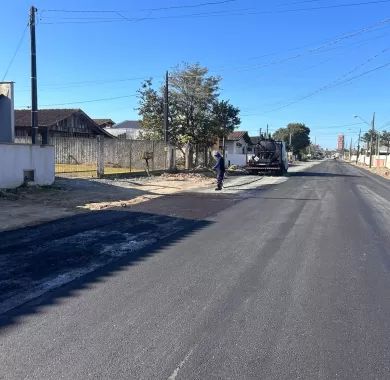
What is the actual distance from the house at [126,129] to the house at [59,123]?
15.0 m

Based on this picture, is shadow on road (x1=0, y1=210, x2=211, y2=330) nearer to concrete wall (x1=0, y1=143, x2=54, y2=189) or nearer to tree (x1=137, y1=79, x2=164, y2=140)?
concrete wall (x1=0, y1=143, x2=54, y2=189)

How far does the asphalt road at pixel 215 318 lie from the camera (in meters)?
4.00

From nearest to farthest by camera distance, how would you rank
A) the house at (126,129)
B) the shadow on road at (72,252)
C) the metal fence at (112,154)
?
the shadow on road at (72,252) < the metal fence at (112,154) < the house at (126,129)

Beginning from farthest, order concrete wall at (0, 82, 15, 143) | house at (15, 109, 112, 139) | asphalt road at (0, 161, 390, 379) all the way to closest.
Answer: house at (15, 109, 112, 139) < concrete wall at (0, 82, 15, 143) < asphalt road at (0, 161, 390, 379)

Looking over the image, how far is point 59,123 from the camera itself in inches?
1727

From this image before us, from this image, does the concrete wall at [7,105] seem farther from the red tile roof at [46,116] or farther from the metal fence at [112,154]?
the red tile roof at [46,116]

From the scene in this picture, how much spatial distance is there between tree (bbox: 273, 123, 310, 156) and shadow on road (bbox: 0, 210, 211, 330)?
110239mm

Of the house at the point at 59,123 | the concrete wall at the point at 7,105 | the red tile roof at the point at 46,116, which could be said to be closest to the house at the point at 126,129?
the house at the point at 59,123

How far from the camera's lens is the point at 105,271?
6887 millimetres

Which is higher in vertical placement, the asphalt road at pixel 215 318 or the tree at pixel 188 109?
the tree at pixel 188 109

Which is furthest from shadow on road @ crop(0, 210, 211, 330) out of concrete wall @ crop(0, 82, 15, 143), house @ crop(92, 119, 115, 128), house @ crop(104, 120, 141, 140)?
house @ crop(92, 119, 115, 128)

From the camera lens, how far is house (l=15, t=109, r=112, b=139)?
43281 millimetres

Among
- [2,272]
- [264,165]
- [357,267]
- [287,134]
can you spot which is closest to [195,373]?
[2,272]

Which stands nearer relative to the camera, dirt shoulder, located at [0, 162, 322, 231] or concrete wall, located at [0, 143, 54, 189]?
dirt shoulder, located at [0, 162, 322, 231]
